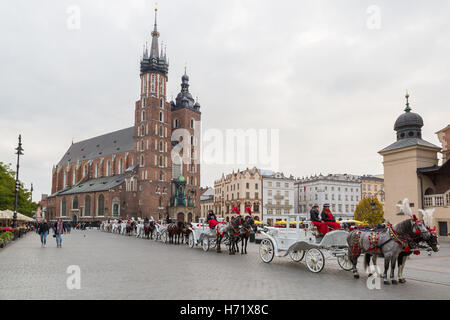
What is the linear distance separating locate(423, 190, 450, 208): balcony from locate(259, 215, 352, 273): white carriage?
16.9 metres

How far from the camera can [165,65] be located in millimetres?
77688

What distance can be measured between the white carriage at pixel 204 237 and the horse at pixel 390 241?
27.8 ft

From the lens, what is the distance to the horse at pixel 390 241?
891cm

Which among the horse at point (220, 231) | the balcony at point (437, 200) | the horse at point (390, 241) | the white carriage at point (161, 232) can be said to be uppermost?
the balcony at point (437, 200)

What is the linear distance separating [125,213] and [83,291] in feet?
210

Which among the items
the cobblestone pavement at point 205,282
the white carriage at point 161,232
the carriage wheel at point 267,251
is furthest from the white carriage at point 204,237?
the white carriage at point 161,232

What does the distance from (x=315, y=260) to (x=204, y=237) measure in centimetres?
854

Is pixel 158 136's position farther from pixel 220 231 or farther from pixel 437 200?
pixel 220 231

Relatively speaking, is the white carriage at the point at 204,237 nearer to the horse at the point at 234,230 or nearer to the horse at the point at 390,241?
the horse at the point at 234,230

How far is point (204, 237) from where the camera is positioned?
1834 centimetres

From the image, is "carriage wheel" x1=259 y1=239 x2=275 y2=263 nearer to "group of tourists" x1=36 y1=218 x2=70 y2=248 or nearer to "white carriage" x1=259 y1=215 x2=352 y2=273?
"white carriage" x1=259 y1=215 x2=352 y2=273

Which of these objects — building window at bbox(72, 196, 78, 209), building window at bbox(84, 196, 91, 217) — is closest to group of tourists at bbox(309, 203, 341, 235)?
building window at bbox(84, 196, 91, 217)

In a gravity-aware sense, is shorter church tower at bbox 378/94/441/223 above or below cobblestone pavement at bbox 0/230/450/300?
above

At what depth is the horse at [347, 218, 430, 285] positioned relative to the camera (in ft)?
29.2
